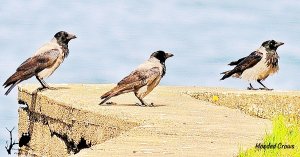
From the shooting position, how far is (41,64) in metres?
14.0

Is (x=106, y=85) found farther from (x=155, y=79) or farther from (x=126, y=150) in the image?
(x=126, y=150)

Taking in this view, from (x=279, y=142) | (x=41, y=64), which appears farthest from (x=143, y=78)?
(x=279, y=142)

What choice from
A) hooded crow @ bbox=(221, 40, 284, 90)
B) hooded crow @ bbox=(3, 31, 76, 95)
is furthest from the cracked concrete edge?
hooded crow @ bbox=(221, 40, 284, 90)

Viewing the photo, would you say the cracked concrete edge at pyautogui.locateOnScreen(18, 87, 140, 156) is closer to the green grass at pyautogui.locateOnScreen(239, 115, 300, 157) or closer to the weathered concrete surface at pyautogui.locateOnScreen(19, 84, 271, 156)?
the weathered concrete surface at pyautogui.locateOnScreen(19, 84, 271, 156)

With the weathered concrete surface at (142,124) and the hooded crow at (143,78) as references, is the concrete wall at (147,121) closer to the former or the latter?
the weathered concrete surface at (142,124)

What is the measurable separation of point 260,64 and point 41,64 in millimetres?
4201

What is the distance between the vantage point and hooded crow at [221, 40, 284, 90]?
15938 millimetres

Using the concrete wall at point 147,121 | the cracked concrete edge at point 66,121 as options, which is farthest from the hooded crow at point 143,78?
the cracked concrete edge at point 66,121

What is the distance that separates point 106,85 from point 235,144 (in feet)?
25.5

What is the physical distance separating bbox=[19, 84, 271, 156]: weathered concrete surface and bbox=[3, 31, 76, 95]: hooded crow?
1.43 ft

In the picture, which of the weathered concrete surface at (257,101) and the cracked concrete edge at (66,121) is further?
the weathered concrete surface at (257,101)

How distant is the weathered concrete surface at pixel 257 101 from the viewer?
16062mm

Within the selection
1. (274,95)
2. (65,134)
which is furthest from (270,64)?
(65,134)

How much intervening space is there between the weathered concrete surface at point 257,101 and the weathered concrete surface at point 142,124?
530 mm
